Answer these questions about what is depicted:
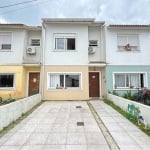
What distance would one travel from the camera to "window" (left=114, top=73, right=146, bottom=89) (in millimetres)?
20938

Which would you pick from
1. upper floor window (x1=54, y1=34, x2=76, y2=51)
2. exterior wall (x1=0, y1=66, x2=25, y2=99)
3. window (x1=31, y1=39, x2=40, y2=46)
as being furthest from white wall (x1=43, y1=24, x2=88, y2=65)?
exterior wall (x1=0, y1=66, x2=25, y2=99)

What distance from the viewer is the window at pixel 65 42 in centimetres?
2066

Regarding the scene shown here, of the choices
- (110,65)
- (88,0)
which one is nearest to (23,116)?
(88,0)

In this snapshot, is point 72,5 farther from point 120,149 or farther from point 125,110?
point 120,149

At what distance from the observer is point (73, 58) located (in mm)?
20375

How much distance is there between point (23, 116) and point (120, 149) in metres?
7.26

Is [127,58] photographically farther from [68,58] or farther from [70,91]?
[70,91]

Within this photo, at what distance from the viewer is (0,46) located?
20.7m

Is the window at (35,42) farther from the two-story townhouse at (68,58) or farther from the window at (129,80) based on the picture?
the window at (129,80)

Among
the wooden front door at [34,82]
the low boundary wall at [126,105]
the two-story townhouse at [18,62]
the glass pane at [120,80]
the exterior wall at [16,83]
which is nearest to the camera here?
the low boundary wall at [126,105]

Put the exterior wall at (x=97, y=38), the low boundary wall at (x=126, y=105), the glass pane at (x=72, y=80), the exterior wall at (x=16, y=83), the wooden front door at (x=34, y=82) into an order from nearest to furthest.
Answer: the low boundary wall at (x=126, y=105) → the exterior wall at (x=16, y=83) → the glass pane at (x=72, y=80) → the exterior wall at (x=97, y=38) → the wooden front door at (x=34, y=82)

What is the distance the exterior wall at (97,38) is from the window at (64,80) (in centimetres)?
257

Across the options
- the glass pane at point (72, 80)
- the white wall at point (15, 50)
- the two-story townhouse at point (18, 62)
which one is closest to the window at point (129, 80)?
the glass pane at point (72, 80)

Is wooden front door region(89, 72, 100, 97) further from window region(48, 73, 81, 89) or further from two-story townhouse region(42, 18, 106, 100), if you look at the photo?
window region(48, 73, 81, 89)
